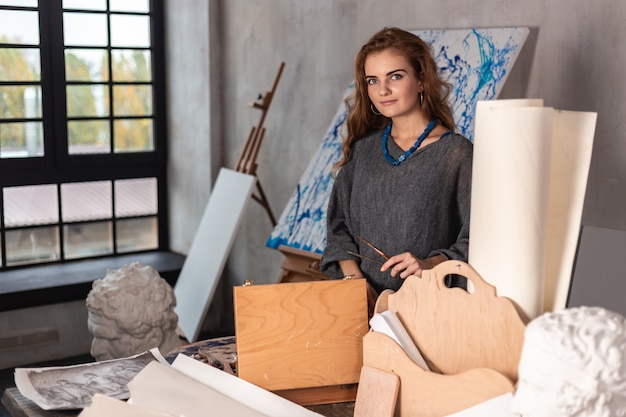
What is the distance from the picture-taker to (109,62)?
5.17 metres

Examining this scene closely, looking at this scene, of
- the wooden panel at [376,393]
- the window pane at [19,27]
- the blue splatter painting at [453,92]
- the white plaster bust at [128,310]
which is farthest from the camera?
the window pane at [19,27]

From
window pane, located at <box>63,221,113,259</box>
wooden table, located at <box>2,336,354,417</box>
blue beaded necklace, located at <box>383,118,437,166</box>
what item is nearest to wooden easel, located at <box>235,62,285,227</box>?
window pane, located at <box>63,221,113,259</box>

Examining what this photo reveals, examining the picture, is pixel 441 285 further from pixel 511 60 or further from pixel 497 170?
pixel 511 60

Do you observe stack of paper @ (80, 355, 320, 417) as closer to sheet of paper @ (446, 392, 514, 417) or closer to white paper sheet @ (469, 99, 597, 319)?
sheet of paper @ (446, 392, 514, 417)

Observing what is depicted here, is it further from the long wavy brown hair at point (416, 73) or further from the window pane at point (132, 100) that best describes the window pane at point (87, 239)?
the long wavy brown hair at point (416, 73)

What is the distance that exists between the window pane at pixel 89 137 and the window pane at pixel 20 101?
24cm

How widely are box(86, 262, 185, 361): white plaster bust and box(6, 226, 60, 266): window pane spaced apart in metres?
1.43

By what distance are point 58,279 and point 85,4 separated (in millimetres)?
1724

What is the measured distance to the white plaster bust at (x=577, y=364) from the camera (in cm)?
116

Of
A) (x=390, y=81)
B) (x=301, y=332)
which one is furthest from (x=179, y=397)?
(x=390, y=81)

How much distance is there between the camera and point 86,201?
5.21 meters

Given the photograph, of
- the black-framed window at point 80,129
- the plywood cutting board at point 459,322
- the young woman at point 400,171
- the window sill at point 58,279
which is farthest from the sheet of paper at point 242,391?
the black-framed window at point 80,129

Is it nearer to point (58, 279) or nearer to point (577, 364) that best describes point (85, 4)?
point (58, 279)

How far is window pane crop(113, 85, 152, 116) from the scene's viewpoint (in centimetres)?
526
